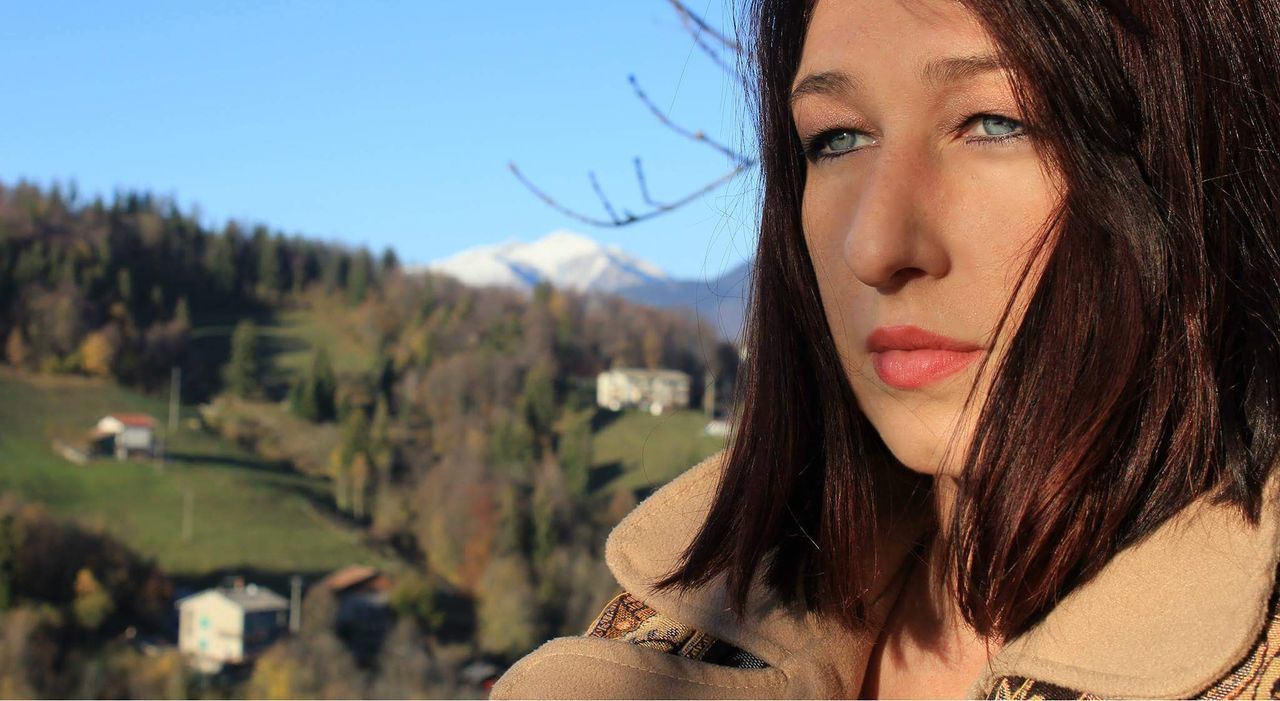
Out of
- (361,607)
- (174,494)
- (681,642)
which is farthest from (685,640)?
(174,494)

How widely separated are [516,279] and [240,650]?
716 inches

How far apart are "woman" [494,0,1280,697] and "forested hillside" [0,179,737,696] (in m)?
21.9

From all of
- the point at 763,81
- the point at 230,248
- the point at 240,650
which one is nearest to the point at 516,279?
the point at 230,248

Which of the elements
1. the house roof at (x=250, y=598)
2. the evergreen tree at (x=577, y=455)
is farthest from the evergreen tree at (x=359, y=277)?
the house roof at (x=250, y=598)

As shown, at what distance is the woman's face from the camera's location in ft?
2.98

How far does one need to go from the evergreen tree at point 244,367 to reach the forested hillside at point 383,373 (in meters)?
0.07

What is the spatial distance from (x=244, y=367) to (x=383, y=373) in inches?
Answer: 160

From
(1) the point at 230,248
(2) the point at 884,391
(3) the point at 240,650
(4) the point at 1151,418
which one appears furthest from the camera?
(1) the point at 230,248

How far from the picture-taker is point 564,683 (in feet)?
3.83

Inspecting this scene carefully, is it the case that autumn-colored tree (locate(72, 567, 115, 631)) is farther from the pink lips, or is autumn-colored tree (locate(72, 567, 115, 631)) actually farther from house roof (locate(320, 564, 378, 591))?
the pink lips

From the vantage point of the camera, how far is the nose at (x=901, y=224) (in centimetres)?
94

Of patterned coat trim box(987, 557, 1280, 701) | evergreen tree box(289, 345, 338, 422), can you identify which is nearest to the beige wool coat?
patterned coat trim box(987, 557, 1280, 701)

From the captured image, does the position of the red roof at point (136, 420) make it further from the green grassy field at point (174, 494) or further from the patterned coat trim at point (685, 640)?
the patterned coat trim at point (685, 640)

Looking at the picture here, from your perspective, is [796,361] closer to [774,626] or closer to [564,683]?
[774,626]
